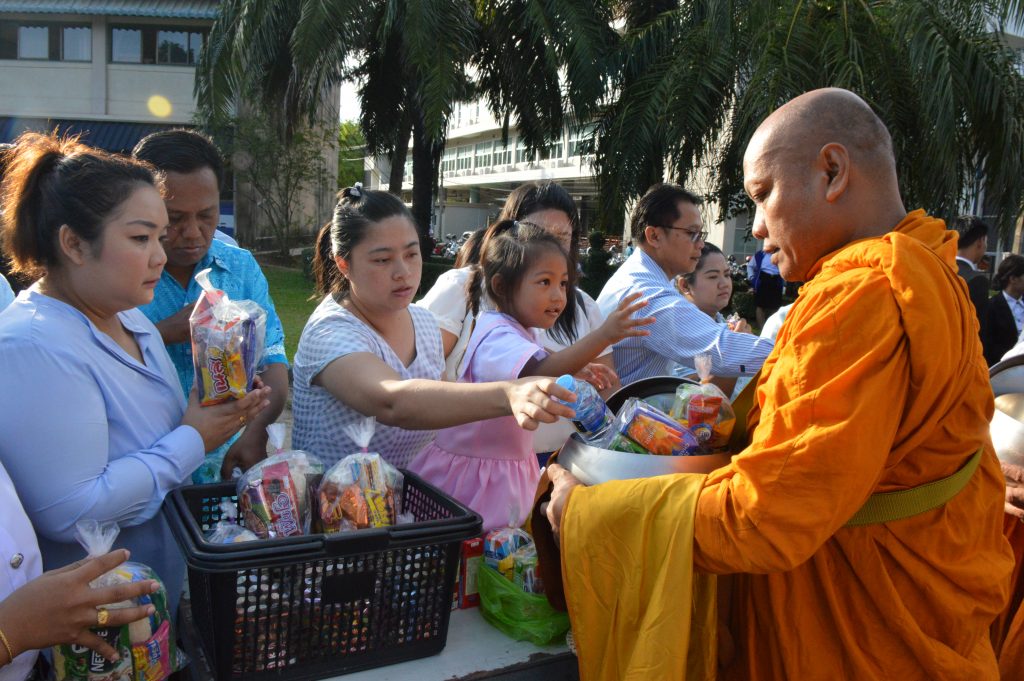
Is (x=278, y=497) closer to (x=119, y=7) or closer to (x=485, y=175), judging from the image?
(x=119, y=7)

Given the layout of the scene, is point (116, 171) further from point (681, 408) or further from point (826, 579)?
point (826, 579)

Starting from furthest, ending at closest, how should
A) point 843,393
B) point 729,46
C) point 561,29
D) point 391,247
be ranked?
point 561,29 < point 729,46 < point 391,247 < point 843,393

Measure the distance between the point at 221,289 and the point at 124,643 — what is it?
1.37 m

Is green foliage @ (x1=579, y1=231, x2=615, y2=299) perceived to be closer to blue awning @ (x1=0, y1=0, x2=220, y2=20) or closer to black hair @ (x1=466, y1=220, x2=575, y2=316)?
blue awning @ (x1=0, y1=0, x2=220, y2=20)

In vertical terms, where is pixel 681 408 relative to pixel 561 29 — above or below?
below

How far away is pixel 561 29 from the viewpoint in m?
11.0

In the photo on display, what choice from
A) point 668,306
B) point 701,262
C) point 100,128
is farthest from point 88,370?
point 100,128

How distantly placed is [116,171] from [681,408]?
1459 millimetres

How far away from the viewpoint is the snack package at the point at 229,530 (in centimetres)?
163

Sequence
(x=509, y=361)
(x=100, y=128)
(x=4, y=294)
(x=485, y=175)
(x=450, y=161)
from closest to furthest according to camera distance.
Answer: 1. (x=4, y=294)
2. (x=509, y=361)
3. (x=100, y=128)
4. (x=485, y=175)
5. (x=450, y=161)

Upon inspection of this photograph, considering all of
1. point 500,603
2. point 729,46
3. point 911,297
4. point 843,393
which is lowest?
point 500,603

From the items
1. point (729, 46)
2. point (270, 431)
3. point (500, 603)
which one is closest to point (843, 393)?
point (500, 603)

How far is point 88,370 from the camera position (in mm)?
1737

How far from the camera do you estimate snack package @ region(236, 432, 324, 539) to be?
1.72m
